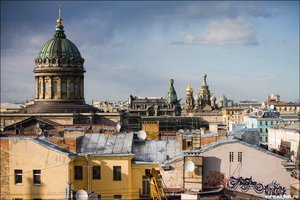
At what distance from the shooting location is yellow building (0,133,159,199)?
25.1 metres

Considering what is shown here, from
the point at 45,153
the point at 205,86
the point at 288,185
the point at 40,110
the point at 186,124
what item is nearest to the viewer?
the point at 288,185

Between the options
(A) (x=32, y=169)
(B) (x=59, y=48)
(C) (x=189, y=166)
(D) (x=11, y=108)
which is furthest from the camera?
(D) (x=11, y=108)

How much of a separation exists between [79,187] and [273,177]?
929cm

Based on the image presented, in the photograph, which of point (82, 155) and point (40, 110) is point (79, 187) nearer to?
point (82, 155)

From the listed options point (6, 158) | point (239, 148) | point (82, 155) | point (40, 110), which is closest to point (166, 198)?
point (239, 148)

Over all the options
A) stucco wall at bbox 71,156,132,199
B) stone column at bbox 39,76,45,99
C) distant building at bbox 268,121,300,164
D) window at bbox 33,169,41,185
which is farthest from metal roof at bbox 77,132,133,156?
stone column at bbox 39,76,45,99

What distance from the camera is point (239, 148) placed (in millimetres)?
23891

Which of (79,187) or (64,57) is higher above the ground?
(64,57)

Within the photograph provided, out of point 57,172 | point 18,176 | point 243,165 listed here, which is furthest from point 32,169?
point 243,165

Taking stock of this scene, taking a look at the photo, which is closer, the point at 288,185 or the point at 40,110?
the point at 288,185

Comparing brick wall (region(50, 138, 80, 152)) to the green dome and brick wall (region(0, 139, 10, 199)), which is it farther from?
the green dome

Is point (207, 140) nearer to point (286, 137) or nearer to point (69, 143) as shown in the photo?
point (69, 143)

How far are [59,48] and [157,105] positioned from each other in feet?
250

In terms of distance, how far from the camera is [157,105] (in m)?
141
